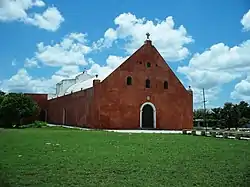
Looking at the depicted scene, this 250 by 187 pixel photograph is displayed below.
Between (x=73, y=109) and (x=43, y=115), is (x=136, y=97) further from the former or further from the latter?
(x=43, y=115)

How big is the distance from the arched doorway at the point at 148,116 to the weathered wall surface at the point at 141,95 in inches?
18.8

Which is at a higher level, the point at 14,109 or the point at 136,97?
the point at 136,97

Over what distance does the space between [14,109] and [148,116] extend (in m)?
15.9

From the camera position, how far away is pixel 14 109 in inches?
1743

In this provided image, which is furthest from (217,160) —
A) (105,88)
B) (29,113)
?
(29,113)

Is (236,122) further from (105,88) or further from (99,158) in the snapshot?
(99,158)

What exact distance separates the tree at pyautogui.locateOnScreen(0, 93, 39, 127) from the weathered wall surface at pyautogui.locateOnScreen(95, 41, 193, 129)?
32.4 ft

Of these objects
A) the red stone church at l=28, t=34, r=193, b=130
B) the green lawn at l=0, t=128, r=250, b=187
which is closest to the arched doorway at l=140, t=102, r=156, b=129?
the red stone church at l=28, t=34, r=193, b=130

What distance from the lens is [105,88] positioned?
4109 centimetres

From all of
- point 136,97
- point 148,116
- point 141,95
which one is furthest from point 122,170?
point 148,116

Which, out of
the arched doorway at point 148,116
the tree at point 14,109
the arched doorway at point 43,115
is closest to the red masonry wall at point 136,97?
the arched doorway at point 148,116

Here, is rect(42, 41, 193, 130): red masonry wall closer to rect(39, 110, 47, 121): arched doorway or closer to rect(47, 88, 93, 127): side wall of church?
rect(47, 88, 93, 127): side wall of church

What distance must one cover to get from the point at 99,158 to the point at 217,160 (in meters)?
3.74

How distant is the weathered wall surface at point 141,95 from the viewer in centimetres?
4103
